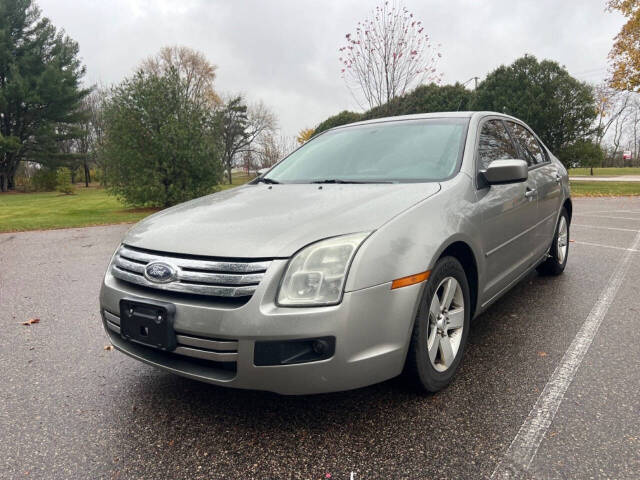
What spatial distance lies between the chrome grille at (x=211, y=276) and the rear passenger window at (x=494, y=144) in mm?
1811

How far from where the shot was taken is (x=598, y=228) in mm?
8227

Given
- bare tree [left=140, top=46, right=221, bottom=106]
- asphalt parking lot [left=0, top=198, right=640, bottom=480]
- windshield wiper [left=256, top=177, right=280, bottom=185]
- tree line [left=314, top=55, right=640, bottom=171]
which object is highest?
bare tree [left=140, top=46, right=221, bottom=106]

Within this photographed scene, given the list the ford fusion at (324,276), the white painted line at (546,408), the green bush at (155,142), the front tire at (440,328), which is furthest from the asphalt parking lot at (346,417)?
the green bush at (155,142)

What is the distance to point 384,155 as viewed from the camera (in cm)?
302

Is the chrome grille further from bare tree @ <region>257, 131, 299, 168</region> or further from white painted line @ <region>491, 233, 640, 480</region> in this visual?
bare tree @ <region>257, 131, 299, 168</region>

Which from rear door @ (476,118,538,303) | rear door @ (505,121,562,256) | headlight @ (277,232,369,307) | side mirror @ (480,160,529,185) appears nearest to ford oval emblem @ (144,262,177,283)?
headlight @ (277,232,369,307)

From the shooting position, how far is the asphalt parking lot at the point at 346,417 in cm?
184

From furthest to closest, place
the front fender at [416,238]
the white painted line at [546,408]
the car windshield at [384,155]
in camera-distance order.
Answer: the car windshield at [384,155], the front fender at [416,238], the white painted line at [546,408]

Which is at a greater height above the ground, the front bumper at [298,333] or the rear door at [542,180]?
the rear door at [542,180]

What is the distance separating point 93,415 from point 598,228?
8.79 m

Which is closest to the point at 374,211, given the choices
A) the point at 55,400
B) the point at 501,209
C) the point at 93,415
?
the point at 501,209

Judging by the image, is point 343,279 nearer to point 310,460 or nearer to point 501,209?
point 310,460

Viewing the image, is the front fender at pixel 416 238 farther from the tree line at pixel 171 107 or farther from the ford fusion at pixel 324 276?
the tree line at pixel 171 107

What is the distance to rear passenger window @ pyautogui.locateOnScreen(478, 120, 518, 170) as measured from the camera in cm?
304
